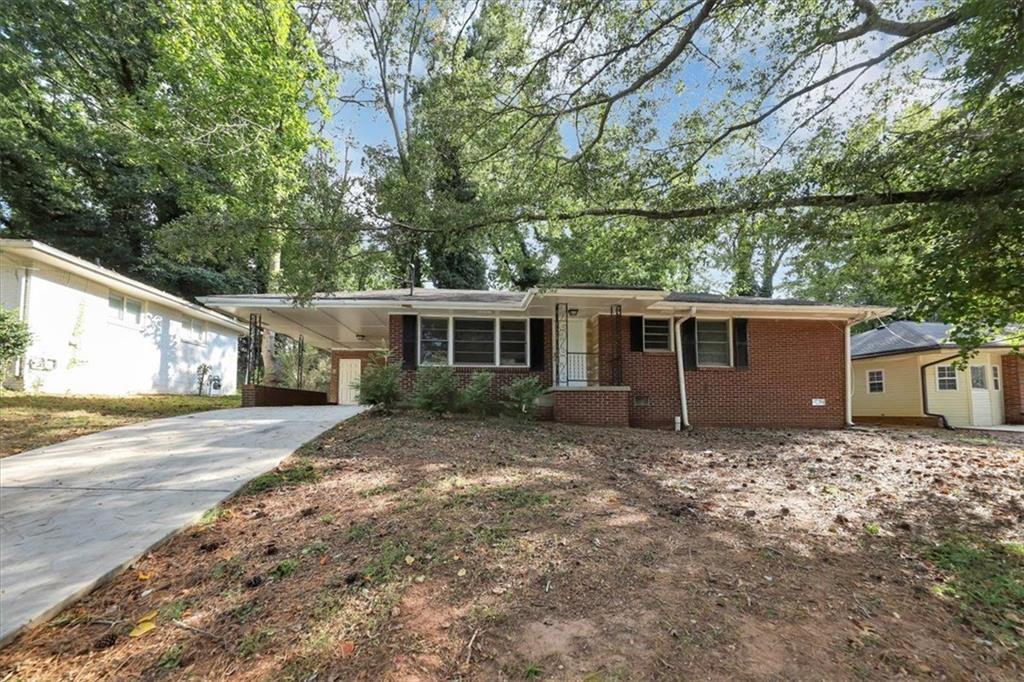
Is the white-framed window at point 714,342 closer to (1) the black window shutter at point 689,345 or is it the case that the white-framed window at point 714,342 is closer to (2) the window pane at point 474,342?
(1) the black window shutter at point 689,345

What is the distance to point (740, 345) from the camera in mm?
11219

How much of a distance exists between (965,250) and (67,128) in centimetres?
2327

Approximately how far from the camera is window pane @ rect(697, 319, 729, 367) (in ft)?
37.0

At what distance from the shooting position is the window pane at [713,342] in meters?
11.3

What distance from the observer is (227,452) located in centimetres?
585

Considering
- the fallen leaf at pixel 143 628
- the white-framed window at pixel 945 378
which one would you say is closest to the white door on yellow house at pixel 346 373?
the fallen leaf at pixel 143 628

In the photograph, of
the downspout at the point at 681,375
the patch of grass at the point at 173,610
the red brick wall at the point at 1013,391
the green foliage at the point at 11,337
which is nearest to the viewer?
the patch of grass at the point at 173,610

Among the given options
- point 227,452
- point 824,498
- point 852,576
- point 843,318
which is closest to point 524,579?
point 852,576

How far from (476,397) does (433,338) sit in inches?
110

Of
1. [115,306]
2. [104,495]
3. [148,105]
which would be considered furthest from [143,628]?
[148,105]

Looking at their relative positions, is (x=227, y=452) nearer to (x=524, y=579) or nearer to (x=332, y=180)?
(x=332, y=180)

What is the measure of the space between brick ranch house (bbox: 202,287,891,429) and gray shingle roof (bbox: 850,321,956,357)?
15.8 ft

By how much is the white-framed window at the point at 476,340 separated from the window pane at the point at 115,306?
8.81m

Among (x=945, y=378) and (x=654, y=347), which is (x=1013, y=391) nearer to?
(x=945, y=378)
